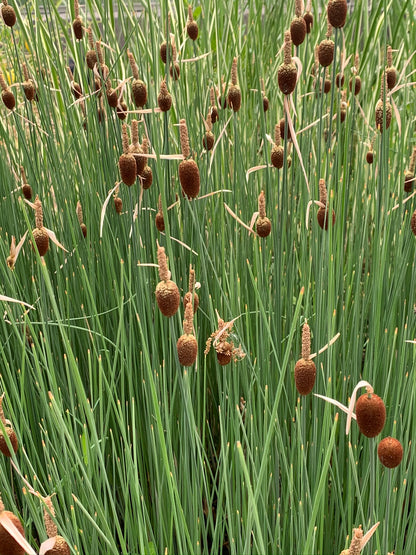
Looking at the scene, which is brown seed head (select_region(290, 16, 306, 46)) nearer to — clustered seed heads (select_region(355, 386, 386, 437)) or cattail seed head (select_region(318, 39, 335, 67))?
cattail seed head (select_region(318, 39, 335, 67))

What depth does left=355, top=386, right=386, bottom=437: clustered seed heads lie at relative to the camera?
1.47ft

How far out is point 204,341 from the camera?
1.09 meters

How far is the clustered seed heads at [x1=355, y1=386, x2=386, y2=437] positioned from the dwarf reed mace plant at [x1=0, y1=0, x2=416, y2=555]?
1.6 inches

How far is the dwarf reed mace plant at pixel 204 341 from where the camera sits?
2.10 ft

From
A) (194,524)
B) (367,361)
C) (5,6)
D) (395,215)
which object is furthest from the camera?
(395,215)

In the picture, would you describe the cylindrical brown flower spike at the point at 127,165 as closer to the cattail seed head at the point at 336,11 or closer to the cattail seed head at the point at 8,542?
the cattail seed head at the point at 336,11

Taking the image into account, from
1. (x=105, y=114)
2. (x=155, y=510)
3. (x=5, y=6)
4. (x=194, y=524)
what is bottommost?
(x=155, y=510)

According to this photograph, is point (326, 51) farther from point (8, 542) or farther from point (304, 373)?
point (8, 542)

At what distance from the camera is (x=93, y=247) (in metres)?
1.09

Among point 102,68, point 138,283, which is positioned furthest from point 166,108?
point 102,68

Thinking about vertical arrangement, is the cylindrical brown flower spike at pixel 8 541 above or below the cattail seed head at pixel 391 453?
above

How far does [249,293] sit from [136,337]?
0.75ft

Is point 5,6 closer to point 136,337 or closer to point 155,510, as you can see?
point 136,337

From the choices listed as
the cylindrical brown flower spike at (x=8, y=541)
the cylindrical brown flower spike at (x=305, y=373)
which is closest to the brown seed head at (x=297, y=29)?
the cylindrical brown flower spike at (x=305, y=373)
